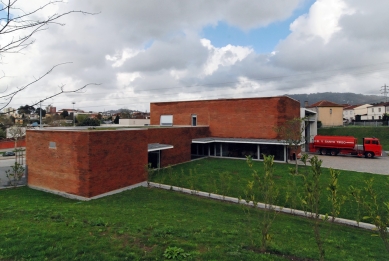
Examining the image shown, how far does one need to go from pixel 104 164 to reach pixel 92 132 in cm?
218

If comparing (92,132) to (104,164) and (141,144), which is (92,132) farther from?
(141,144)

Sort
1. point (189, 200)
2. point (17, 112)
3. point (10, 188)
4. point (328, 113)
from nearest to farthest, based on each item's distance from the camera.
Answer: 1. point (17, 112)
2. point (189, 200)
3. point (10, 188)
4. point (328, 113)

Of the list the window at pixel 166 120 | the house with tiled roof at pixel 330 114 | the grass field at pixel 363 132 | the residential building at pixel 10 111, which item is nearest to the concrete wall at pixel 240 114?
the window at pixel 166 120

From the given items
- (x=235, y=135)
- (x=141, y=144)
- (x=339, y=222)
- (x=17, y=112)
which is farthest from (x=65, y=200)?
(x=235, y=135)

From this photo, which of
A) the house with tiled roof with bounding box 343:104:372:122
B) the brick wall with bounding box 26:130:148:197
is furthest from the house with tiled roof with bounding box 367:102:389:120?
the brick wall with bounding box 26:130:148:197

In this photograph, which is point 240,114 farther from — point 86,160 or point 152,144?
point 86,160

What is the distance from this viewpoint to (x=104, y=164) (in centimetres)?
1515

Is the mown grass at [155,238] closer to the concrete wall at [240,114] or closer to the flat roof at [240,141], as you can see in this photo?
the flat roof at [240,141]

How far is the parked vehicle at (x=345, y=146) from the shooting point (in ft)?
98.1

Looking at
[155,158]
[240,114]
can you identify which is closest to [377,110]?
[240,114]

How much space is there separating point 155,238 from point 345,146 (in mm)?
31560

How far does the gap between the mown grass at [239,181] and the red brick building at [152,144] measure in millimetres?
2493

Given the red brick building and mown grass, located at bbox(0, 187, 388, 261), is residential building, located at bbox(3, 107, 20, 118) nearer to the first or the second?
mown grass, located at bbox(0, 187, 388, 261)

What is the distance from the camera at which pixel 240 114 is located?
2892cm
